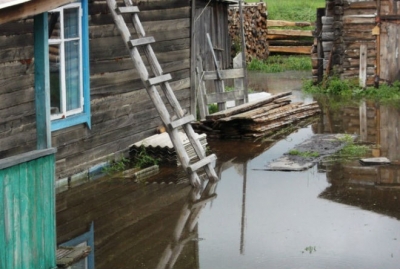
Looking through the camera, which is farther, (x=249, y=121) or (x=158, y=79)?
(x=249, y=121)

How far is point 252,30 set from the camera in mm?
30625

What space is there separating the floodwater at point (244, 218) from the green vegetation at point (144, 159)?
1.43 feet

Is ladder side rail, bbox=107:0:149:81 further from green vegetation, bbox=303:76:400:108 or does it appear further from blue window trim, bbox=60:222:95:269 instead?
green vegetation, bbox=303:76:400:108

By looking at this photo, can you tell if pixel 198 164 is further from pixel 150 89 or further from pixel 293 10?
pixel 293 10

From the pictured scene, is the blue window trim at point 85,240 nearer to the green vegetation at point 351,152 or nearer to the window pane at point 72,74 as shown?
the window pane at point 72,74

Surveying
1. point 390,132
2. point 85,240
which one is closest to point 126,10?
point 85,240

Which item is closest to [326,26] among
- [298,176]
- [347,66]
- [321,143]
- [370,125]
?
[347,66]

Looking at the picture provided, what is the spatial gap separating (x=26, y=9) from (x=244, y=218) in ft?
14.9

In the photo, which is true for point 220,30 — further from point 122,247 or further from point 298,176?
point 122,247

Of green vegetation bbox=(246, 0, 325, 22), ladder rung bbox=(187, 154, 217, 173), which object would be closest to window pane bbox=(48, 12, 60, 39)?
ladder rung bbox=(187, 154, 217, 173)

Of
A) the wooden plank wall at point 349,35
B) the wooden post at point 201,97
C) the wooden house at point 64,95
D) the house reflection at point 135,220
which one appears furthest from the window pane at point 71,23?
the wooden plank wall at point 349,35

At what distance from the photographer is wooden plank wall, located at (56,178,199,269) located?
9375 mm

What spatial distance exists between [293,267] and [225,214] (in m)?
2.34

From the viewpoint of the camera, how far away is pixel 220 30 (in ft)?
74.5
